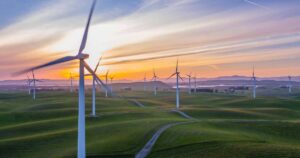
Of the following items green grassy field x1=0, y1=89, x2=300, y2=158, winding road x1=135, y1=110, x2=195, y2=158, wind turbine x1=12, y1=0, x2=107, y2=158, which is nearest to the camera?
wind turbine x1=12, y1=0, x2=107, y2=158

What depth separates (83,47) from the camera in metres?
46.0

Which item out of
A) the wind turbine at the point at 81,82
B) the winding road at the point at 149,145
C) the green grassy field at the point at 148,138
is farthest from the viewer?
the winding road at the point at 149,145

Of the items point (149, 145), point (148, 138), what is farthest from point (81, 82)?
point (148, 138)

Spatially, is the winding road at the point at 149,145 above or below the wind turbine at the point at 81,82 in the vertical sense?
below

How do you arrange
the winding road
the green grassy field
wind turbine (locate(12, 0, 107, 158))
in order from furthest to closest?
the winding road < the green grassy field < wind turbine (locate(12, 0, 107, 158))

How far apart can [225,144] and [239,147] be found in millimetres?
3103

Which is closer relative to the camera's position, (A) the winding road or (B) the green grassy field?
(B) the green grassy field

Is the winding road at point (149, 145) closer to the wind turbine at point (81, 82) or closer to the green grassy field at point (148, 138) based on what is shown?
the green grassy field at point (148, 138)

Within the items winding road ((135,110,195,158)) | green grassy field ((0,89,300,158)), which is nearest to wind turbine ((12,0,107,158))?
green grassy field ((0,89,300,158))

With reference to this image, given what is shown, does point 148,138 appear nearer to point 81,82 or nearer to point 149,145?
point 149,145

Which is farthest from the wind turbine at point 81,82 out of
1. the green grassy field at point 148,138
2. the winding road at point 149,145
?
the winding road at point 149,145

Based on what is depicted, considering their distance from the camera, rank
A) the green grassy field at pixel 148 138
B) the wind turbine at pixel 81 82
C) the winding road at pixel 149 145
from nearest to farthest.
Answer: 1. the wind turbine at pixel 81 82
2. the green grassy field at pixel 148 138
3. the winding road at pixel 149 145

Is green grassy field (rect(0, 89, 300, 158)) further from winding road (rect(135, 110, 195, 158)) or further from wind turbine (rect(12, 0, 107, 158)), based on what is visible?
wind turbine (rect(12, 0, 107, 158))

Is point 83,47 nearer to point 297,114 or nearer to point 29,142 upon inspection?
point 29,142
